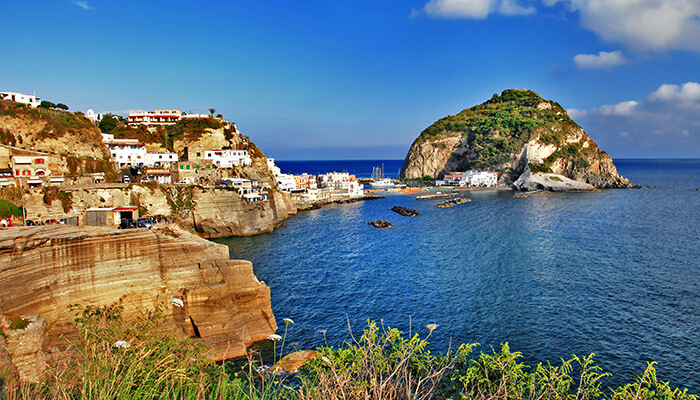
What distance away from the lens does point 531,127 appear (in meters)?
119

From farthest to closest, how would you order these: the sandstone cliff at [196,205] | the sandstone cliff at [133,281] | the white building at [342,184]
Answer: the white building at [342,184]
the sandstone cliff at [196,205]
the sandstone cliff at [133,281]

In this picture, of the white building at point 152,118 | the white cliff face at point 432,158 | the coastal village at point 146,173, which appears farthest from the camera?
the white cliff face at point 432,158

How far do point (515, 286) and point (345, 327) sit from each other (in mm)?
13608

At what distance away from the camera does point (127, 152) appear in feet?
183

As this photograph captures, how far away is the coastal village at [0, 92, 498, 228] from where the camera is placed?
3372 cm

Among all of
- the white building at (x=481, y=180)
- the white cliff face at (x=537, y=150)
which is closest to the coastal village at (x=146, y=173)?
the white building at (x=481, y=180)

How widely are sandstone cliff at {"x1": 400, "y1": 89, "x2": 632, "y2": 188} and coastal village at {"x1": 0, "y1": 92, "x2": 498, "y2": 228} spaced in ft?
162

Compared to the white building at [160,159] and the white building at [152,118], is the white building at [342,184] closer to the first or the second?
the white building at [152,118]

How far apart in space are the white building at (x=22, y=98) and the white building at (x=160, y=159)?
14614 mm

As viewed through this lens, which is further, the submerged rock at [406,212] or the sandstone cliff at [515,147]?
the sandstone cliff at [515,147]

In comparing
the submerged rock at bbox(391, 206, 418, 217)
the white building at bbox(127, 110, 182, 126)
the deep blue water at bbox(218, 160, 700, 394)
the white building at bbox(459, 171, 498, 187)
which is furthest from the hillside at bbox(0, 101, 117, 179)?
the white building at bbox(459, 171, 498, 187)

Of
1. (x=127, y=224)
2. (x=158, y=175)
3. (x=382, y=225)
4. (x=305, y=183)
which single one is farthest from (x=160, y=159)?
(x=382, y=225)

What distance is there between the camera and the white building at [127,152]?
180 ft

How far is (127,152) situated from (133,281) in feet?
151
